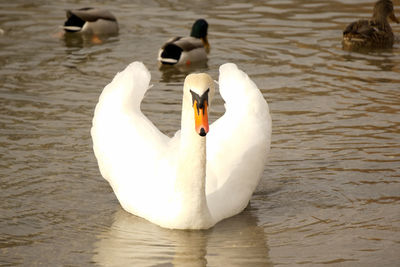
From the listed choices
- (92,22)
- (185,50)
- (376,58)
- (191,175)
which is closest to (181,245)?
(191,175)

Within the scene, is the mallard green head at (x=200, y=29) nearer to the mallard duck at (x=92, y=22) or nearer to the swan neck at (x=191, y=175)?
the mallard duck at (x=92, y=22)

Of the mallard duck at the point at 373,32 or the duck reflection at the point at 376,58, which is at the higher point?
the mallard duck at the point at 373,32

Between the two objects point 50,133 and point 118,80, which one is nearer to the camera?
point 118,80

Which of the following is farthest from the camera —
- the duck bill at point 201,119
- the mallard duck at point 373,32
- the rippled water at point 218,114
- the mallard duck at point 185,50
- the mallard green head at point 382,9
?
the mallard green head at point 382,9

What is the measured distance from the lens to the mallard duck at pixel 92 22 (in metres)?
16.3

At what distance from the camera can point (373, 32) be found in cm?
1500

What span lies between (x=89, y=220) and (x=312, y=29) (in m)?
8.82

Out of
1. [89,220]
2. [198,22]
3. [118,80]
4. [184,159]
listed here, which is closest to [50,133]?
[118,80]

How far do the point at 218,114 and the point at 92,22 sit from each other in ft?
18.9

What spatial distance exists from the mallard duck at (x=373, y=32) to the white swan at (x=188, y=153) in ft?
20.7

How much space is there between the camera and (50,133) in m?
10.6

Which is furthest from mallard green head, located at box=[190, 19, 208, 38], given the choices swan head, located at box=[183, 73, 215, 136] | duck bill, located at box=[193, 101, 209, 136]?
duck bill, located at box=[193, 101, 209, 136]

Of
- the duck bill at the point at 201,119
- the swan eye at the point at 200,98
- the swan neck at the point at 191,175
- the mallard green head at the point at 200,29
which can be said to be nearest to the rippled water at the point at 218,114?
the swan neck at the point at 191,175

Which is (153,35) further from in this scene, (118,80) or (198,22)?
(118,80)
